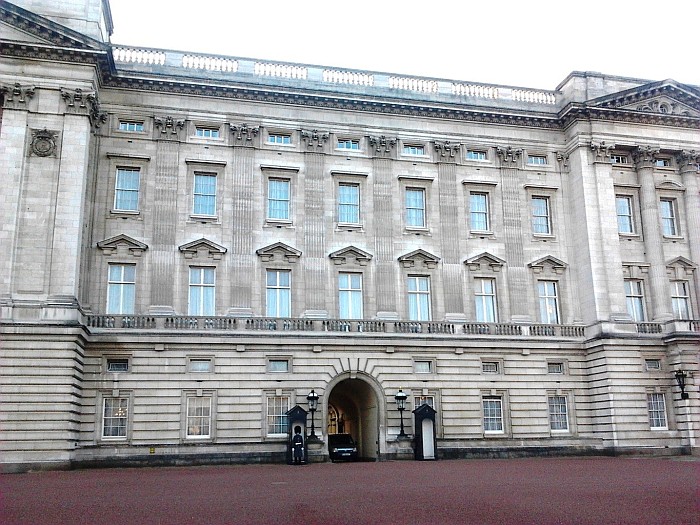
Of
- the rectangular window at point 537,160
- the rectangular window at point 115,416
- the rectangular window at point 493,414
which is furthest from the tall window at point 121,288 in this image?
the rectangular window at point 537,160

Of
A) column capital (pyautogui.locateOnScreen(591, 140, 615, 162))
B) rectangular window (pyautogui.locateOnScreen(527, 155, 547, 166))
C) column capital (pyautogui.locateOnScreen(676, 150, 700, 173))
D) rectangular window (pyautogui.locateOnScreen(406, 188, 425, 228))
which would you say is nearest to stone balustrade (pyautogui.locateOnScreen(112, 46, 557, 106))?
rectangular window (pyautogui.locateOnScreen(527, 155, 547, 166))

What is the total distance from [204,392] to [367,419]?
357 inches

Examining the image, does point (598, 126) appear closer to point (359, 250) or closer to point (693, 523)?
point (359, 250)

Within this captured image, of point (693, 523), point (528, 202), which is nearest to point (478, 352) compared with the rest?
point (528, 202)

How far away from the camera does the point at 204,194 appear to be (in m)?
39.3

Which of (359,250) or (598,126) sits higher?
(598,126)

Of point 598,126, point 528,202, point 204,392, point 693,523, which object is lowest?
point 693,523

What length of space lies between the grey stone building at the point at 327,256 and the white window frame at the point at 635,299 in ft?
0.57

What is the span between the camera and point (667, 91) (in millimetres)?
44812

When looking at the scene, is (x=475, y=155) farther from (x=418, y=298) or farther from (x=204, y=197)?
(x=204, y=197)

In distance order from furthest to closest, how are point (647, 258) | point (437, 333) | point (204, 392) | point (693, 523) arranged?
1. point (647, 258)
2. point (437, 333)
3. point (204, 392)
4. point (693, 523)

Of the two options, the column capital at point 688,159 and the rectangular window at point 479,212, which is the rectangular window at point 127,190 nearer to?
the rectangular window at point 479,212

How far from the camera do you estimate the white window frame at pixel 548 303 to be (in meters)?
42.2

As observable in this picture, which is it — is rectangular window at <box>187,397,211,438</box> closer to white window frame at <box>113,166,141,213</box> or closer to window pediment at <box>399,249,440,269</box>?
white window frame at <box>113,166,141,213</box>
